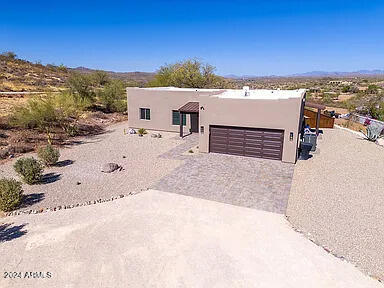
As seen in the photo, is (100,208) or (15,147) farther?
(15,147)

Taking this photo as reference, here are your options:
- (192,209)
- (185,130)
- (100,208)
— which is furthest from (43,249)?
(185,130)

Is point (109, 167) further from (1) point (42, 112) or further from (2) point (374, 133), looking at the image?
(2) point (374, 133)

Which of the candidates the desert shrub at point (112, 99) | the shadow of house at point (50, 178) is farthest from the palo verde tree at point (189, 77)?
the shadow of house at point (50, 178)

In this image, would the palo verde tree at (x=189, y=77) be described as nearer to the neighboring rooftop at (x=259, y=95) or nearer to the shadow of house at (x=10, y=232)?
the neighboring rooftop at (x=259, y=95)

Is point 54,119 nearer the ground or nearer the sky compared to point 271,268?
nearer the sky

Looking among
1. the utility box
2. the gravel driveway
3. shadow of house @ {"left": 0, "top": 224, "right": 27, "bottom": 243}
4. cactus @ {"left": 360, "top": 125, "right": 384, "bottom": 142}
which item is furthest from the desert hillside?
cactus @ {"left": 360, "top": 125, "right": 384, "bottom": 142}

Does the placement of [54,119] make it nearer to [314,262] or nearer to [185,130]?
[185,130]

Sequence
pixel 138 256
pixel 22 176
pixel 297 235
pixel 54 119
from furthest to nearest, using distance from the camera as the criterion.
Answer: pixel 54 119, pixel 22 176, pixel 297 235, pixel 138 256
